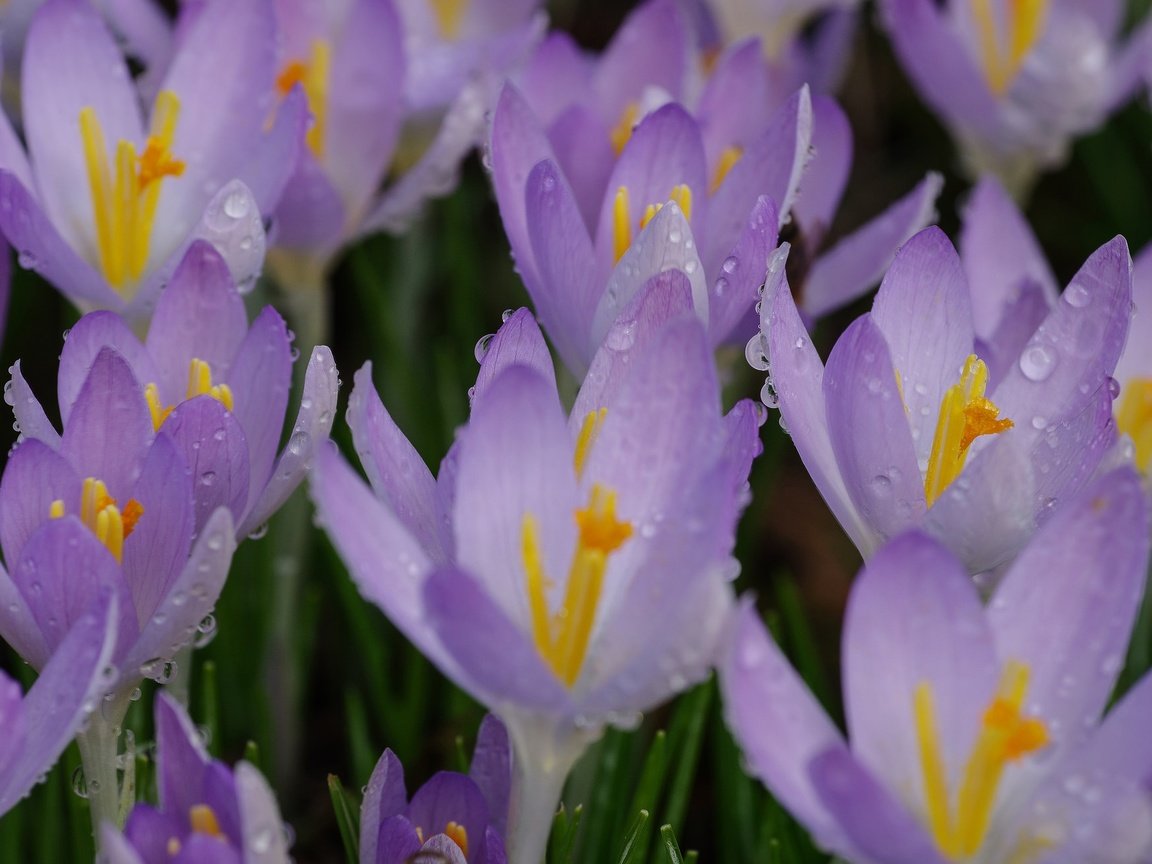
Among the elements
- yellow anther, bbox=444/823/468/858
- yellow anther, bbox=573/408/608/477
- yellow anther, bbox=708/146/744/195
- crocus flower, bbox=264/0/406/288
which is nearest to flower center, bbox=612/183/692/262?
yellow anther, bbox=708/146/744/195

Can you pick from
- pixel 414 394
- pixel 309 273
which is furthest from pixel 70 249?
pixel 414 394

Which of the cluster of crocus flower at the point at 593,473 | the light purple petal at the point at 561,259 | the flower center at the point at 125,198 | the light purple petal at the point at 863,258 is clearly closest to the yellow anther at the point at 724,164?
the cluster of crocus flower at the point at 593,473

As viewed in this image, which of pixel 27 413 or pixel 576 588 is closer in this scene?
pixel 576 588

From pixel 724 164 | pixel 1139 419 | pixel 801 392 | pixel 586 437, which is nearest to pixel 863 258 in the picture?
pixel 724 164

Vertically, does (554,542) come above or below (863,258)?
below

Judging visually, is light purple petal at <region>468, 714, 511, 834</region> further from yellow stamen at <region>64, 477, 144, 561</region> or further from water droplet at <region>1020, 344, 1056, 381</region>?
water droplet at <region>1020, 344, 1056, 381</region>

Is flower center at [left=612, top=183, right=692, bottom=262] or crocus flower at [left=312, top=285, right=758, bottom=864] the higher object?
flower center at [left=612, top=183, right=692, bottom=262]

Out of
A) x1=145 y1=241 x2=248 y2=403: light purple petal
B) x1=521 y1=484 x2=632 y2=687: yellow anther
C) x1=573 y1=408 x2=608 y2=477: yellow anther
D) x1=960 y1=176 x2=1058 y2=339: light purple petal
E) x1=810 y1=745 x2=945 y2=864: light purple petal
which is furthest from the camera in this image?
x1=960 y1=176 x2=1058 y2=339: light purple petal

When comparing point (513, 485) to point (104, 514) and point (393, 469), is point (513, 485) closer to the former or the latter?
point (393, 469)
